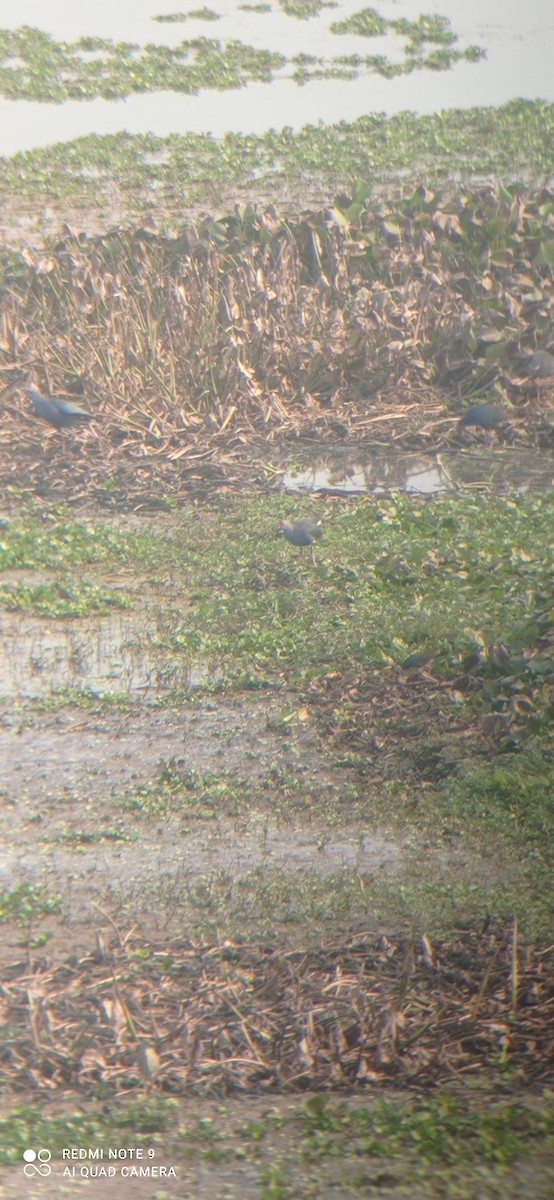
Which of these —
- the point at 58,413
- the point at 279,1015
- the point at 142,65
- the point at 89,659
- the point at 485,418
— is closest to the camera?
the point at 279,1015

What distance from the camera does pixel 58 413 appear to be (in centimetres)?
693

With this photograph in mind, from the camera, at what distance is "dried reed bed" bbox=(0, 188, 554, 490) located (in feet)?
23.4

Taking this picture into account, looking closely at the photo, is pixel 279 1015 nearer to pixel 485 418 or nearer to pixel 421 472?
pixel 421 472

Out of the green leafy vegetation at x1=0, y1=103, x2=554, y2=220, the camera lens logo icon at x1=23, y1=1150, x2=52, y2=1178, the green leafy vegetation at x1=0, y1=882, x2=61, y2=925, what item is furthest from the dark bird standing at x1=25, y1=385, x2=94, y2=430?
the camera lens logo icon at x1=23, y1=1150, x2=52, y2=1178

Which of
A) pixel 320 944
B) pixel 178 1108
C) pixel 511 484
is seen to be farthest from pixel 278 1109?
pixel 511 484

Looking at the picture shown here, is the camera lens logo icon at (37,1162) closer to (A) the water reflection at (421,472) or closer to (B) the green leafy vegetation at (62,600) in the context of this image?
(B) the green leafy vegetation at (62,600)

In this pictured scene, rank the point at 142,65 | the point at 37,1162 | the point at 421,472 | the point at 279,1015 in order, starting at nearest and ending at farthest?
the point at 37,1162 < the point at 279,1015 < the point at 421,472 < the point at 142,65

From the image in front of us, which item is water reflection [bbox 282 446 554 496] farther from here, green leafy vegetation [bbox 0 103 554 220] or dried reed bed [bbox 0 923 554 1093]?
green leafy vegetation [bbox 0 103 554 220]

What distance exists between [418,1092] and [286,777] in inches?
58.0

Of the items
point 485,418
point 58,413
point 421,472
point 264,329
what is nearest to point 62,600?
point 58,413

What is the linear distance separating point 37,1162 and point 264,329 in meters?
5.42

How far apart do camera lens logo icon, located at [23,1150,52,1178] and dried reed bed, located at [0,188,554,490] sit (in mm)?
4409

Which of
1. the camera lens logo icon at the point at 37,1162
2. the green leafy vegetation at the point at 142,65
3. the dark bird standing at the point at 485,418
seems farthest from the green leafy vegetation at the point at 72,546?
the green leafy vegetation at the point at 142,65

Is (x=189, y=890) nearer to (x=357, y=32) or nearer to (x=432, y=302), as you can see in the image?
(x=432, y=302)
